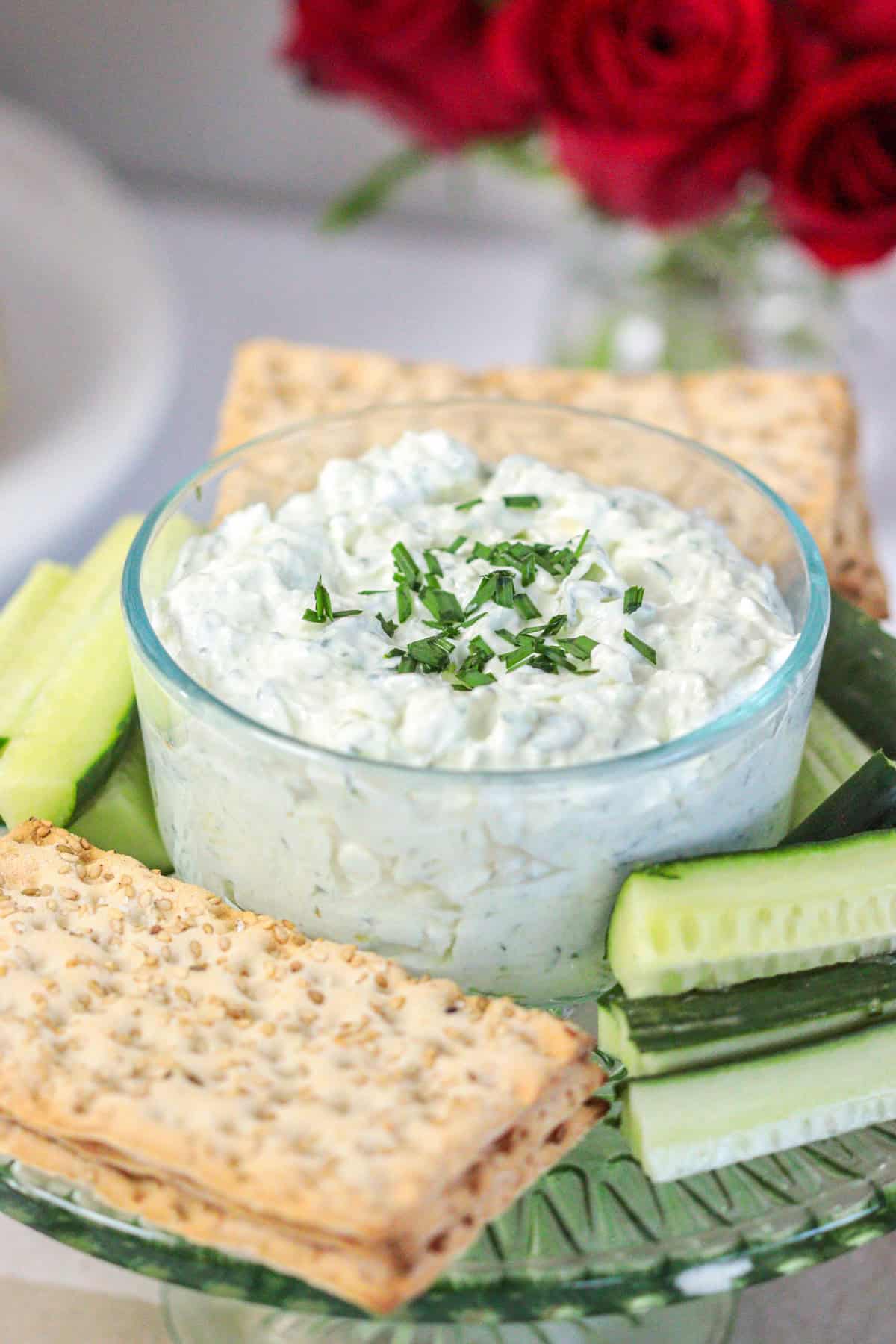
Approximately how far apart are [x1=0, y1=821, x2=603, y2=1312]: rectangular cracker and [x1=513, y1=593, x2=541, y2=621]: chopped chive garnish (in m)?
0.38

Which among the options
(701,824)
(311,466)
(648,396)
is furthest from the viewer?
(648,396)

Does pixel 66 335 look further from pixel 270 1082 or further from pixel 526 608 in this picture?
pixel 270 1082

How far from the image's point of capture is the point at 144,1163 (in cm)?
118

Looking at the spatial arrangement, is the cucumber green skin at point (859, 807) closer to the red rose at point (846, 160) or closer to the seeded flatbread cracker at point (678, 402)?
the seeded flatbread cracker at point (678, 402)

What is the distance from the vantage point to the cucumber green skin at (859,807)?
154 cm

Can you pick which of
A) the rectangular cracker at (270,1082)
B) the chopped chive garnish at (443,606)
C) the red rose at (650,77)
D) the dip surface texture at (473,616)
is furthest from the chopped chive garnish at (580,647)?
the red rose at (650,77)

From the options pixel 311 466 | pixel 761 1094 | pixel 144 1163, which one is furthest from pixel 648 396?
pixel 144 1163

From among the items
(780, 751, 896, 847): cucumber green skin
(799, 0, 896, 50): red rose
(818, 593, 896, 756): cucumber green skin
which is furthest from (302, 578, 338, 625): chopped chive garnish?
(799, 0, 896, 50): red rose

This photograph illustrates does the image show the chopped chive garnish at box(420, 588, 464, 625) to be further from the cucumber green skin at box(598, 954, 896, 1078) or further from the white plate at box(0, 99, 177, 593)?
the white plate at box(0, 99, 177, 593)

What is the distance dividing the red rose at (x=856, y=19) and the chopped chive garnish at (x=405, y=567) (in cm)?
110

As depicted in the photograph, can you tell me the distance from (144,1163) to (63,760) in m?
0.55

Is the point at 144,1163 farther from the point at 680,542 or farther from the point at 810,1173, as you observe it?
the point at 680,542

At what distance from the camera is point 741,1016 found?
4.38 ft

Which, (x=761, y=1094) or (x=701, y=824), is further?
(x=701, y=824)
